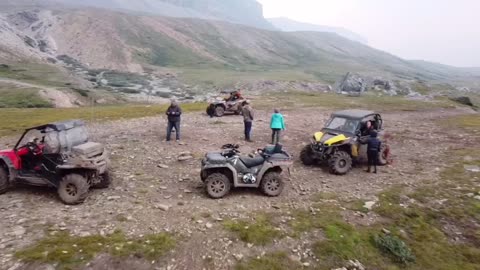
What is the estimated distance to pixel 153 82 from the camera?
10081 centimetres

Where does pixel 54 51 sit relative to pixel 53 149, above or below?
above

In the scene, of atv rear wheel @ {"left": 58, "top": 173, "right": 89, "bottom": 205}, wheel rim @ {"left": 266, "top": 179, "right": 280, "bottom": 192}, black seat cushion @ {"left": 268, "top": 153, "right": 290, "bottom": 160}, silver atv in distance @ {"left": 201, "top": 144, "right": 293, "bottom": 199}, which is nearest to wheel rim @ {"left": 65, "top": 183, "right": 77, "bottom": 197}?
atv rear wheel @ {"left": 58, "top": 173, "right": 89, "bottom": 205}

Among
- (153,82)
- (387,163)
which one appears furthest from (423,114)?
(153,82)

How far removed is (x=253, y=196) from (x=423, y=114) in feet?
108

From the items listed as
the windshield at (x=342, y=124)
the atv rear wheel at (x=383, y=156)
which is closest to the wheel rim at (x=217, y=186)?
the windshield at (x=342, y=124)

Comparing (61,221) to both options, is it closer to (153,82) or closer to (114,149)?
(114,149)

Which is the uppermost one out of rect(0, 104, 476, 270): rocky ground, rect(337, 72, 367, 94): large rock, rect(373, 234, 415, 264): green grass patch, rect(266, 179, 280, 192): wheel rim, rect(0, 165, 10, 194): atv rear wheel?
rect(337, 72, 367, 94): large rock

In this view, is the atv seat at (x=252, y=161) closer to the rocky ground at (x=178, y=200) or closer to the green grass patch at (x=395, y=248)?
the rocky ground at (x=178, y=200)

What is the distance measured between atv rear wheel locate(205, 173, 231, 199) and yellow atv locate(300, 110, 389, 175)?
5357 millimetres

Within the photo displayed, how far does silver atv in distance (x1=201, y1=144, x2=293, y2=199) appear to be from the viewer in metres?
11.9

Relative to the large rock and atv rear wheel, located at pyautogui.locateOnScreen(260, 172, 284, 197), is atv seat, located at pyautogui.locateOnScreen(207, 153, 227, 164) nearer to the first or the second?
atv rear wheel, located at pyautogui.locateOnScreen(260, 172, 284, 197)

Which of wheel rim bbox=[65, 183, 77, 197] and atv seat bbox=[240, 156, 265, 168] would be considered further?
atv seat bbox=[240, 156, 265, 168]

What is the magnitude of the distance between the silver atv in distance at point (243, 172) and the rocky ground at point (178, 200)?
1.20 ft

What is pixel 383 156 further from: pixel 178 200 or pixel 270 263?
pixel 270 263
